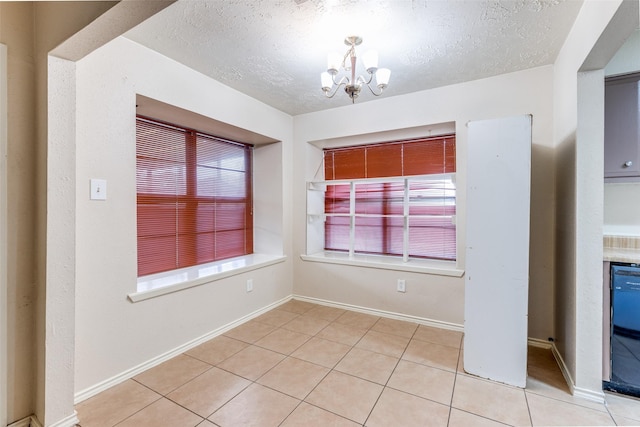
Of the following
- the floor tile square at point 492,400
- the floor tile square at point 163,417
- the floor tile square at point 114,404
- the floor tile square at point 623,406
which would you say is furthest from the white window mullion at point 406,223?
the floor tile square at point 114,404

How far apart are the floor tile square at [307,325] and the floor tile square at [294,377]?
20.7 inches

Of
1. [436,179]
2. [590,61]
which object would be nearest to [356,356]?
[436,179]

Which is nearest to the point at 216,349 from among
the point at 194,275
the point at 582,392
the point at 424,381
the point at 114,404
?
the point at 194,275

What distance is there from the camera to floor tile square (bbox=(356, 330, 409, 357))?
235cm

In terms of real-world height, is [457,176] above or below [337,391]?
above

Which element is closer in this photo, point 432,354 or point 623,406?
point 623,406

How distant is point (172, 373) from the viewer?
2049mm

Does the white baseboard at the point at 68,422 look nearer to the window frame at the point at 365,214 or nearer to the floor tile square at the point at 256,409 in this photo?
the floor tile square at the point at 256,409

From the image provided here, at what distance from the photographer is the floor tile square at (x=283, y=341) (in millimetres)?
2400

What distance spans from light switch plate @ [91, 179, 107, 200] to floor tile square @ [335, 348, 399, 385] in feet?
6.65

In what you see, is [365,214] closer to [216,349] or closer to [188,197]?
[188,197]

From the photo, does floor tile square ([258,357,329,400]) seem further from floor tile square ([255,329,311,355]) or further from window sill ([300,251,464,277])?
window sill ([300,251,464,277])

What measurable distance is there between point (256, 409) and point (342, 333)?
3.84ft

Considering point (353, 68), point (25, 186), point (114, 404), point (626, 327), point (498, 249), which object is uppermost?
point (353, 68)
